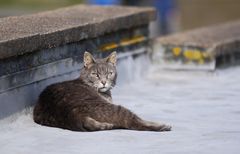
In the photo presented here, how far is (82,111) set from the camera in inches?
258

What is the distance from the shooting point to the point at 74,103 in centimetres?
671

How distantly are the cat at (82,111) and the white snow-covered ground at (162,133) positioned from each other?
0.21 feet

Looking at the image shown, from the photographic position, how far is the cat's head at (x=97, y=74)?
7.38m

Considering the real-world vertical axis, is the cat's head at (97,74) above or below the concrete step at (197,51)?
below

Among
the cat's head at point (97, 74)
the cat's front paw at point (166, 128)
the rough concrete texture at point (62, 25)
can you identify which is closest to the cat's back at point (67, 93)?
the cat's head at point (97, 74)

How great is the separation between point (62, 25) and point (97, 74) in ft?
2.47

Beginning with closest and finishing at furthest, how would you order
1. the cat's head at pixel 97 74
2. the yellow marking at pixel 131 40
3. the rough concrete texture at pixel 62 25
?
1. the rough concrete texture at pixel 62 25
2. the cat's head at pixel 97 74
3. the yellow marking at pixel 131 40

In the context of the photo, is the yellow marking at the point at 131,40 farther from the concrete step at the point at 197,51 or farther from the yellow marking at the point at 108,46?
the concrete step at the point at 197,51

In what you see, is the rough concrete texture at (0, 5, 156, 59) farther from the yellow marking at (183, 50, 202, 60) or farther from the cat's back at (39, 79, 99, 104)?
the yellow marking at (183, 50, 202, 60)

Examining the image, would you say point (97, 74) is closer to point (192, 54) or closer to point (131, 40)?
point (131, 40)

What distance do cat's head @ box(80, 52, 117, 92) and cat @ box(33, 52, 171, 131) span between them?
0.13ft

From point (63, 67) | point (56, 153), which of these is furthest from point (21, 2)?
point (56, 153)

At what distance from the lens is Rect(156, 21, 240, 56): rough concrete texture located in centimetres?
952

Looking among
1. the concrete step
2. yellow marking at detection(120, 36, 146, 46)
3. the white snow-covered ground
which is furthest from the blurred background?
the white snow-covered ground
